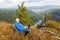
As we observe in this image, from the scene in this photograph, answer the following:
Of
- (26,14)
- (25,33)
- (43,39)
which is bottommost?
(26,14)

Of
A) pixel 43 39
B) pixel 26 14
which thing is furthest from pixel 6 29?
pixel 26 14

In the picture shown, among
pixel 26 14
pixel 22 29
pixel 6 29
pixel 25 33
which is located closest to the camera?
pixel 22 29

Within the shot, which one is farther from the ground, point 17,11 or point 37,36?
point 37,36

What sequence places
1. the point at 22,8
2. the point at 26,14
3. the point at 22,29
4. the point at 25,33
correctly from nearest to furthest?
the point at 22,29
the point at 25,33
the point at 22,8
the point at 26,14

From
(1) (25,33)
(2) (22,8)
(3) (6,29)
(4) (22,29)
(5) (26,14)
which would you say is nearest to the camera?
(4) (22,29)

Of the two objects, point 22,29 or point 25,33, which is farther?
point 25,33

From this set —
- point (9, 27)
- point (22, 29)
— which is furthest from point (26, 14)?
point (22, 29)

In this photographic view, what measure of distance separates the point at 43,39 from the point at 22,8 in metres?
12.6

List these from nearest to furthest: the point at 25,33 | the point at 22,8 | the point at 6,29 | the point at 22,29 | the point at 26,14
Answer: the point at 22,29 → the point at 25,33 → the point at 6,29 → the point at 22,8 → the point at 26,14

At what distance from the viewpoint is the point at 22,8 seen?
85.8ft

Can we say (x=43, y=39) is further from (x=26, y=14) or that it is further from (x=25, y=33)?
(x=26, y=14)

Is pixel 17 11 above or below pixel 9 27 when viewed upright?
below

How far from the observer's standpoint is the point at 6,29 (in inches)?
536

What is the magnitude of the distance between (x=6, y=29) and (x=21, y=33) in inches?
55.1
